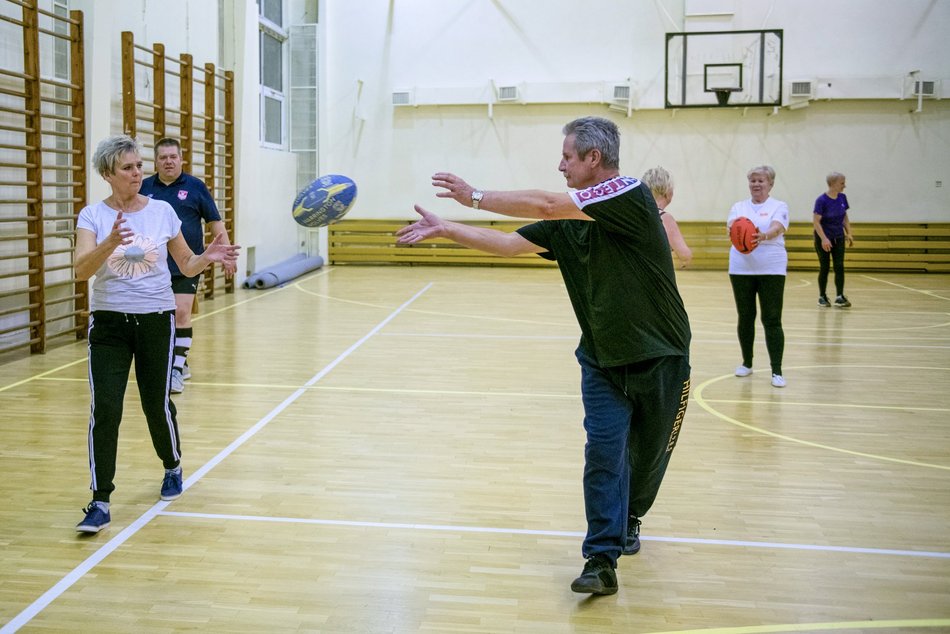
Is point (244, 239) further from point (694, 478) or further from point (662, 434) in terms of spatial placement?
point (662, 434)

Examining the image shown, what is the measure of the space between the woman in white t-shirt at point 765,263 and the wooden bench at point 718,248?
10319 mm

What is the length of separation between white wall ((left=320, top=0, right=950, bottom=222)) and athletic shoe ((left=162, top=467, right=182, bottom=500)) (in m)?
14.4

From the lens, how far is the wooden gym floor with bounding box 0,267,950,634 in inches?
141

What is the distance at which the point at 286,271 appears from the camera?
1580 centimetres

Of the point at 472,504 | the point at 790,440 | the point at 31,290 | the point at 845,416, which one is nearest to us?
the point at 472,504

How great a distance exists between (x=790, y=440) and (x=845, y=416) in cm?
93

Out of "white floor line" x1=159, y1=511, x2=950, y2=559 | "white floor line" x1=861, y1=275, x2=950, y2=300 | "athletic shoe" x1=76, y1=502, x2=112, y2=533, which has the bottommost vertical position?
"white floor line" x1=159, y1=511, x2=950, y2=559

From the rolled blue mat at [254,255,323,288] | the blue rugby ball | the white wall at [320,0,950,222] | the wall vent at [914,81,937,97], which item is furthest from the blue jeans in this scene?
the wall vent at [914,81,937,97]

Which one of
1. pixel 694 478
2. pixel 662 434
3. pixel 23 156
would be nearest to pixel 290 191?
pixel 23 156

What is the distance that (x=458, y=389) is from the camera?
7.66 meters

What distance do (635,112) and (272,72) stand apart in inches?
276

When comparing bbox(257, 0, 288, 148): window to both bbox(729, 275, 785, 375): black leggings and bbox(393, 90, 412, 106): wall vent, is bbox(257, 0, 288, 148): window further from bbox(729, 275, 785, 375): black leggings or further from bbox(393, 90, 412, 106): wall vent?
bbox(729, 275, 785, 375): black leggings

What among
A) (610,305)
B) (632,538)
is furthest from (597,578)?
(610,305)

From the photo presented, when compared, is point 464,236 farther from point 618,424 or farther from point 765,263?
point 765,263
